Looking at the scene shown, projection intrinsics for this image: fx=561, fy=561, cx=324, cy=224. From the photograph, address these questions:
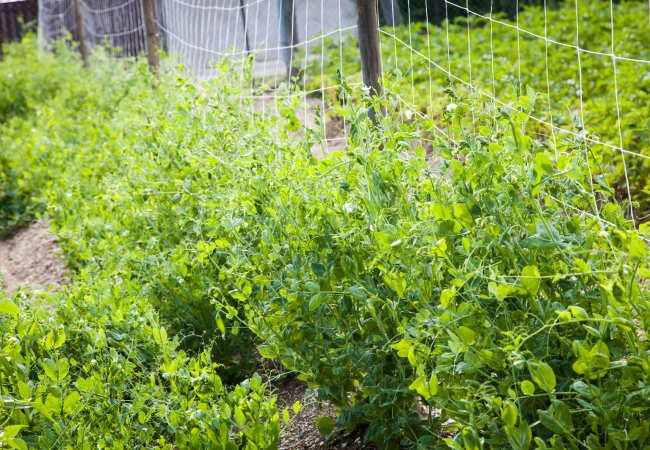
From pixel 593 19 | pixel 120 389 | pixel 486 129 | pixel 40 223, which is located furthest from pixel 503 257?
pixel 593 19

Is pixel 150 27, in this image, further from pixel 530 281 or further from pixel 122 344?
pixel 530 281

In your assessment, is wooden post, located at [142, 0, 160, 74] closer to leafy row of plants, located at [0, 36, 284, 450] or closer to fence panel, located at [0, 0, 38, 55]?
leafy row of plants, located at [0, 36, 284, 450]

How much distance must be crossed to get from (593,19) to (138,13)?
610 centimetres

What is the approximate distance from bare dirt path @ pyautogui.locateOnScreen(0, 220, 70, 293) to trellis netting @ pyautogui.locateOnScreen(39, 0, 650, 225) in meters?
1.76

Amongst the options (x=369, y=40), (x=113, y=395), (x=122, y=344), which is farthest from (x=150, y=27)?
(x=113, y=395)

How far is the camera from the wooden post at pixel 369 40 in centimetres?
239

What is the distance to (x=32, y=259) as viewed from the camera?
4395mm

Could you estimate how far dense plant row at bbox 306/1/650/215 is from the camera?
9.91ft

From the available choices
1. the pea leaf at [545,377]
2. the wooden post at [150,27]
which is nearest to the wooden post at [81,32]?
the wooden post at [150,27]

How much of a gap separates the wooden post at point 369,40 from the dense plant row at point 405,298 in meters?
0.48

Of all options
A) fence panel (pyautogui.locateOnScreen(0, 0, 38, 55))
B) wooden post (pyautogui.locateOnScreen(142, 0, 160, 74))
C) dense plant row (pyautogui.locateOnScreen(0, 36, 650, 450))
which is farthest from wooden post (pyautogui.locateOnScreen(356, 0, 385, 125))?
fence panel (pyautogui.locateOnScreen(0, 0, 38, 55))

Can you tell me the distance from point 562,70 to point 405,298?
15.9 feet

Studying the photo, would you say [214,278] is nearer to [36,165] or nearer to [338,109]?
[338,109]

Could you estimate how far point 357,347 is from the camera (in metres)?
1.62
